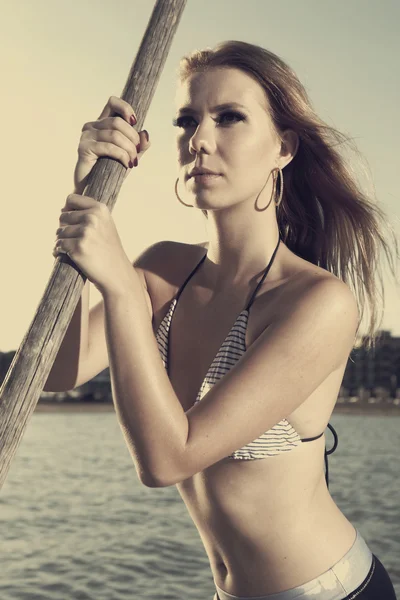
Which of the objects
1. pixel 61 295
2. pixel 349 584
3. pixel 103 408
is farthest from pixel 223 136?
pixel 103 408

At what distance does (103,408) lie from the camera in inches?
3440

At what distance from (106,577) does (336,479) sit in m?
15.4

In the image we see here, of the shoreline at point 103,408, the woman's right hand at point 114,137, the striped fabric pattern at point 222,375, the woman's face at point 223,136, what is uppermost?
the woman's face at point 223,136

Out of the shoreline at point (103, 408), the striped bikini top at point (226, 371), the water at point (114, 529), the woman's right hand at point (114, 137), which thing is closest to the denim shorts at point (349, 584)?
the striped bikini top at point (226, 371)

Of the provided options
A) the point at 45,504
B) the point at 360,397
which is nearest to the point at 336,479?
the point at 45,504

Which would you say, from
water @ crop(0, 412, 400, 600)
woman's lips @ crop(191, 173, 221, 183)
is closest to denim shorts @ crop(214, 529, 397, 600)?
woman's lips @ crop(191, 173, 221, 183)

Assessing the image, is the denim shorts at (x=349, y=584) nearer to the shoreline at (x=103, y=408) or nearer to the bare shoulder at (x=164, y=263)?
the bare shoulder at (x=164, y=263)

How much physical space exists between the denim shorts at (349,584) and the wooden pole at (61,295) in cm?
100

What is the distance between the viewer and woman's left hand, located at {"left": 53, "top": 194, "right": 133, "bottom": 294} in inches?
80.5

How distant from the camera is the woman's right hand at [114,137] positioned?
218 centimetres

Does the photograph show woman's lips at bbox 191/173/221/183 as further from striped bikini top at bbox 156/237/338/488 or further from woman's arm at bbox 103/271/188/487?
woman's arm at bbox 103/271/188/487

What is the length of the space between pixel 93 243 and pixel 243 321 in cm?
71

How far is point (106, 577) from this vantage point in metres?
14.4

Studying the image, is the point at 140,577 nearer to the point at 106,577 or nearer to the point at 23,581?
the point at 106,577
